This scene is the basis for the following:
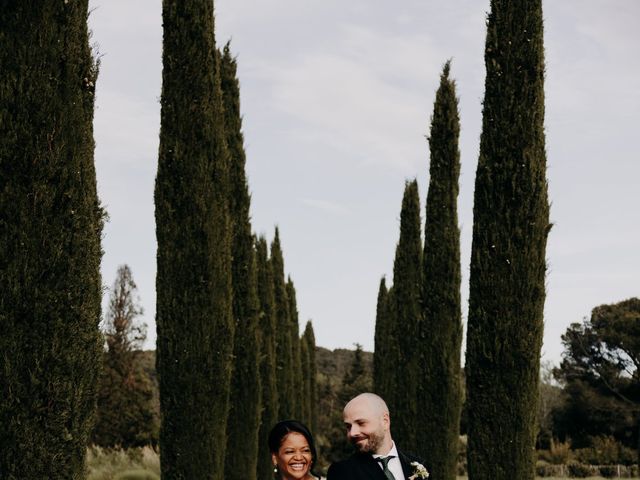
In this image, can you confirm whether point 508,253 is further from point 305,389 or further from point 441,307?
point 305,389

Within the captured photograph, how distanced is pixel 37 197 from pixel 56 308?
1.12m

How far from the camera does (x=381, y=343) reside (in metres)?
37.9

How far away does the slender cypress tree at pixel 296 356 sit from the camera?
39062 mm

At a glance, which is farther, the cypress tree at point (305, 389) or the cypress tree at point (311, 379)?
the cypress tree at point (311, 379)

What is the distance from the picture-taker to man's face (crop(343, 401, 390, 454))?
14.6 ft

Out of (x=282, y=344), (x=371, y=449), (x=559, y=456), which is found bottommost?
(x=559, y=456)

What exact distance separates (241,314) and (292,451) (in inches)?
611

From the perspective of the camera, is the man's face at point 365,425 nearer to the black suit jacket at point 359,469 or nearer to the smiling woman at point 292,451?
the black suit jacket at point 359,469

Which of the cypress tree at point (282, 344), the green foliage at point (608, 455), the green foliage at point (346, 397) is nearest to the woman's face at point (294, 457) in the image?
the cypress tree at point (282, 344)

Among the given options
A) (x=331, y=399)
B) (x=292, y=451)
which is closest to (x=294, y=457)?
(x=292, y=451)

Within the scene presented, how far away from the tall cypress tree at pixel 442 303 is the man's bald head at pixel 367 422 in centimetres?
1630

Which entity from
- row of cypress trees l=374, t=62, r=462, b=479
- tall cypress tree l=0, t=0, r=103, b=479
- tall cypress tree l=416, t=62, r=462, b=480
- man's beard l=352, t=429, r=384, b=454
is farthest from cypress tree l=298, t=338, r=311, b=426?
man's beard l=352, t=429, r=384, b=454

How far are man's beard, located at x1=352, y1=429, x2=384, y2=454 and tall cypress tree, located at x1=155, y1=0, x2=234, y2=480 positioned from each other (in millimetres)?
10505

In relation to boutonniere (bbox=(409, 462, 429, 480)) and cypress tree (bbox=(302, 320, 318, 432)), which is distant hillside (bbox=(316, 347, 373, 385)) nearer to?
cypress tree (bbox=(302, 320, 318, 432))
